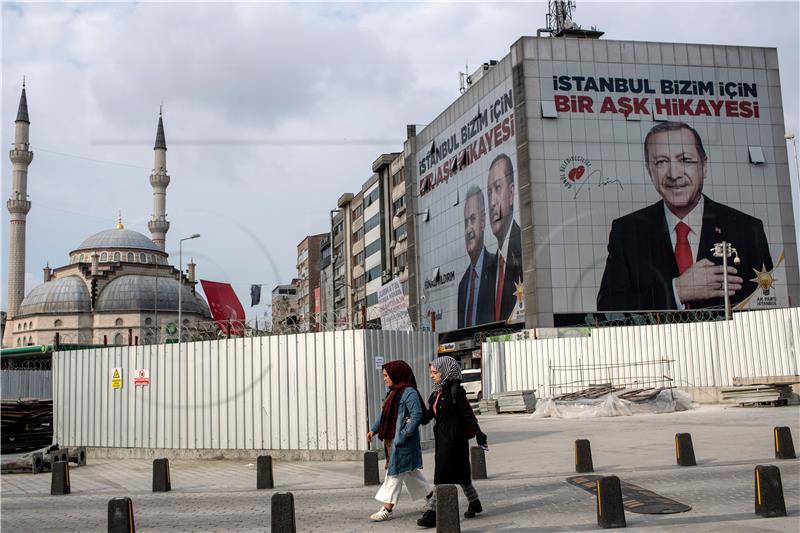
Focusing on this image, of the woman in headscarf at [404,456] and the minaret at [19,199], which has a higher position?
the minaret at [19,199]

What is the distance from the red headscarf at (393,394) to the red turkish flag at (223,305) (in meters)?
8.51

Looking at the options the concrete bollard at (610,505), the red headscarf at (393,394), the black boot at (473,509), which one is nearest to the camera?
the concrete bollard at (610,505)

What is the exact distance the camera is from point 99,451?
20406 millimetres

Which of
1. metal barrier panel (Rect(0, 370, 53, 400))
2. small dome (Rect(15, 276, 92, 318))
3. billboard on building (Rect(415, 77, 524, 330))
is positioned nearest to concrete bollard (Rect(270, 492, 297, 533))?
metal barrier panel (Rect(0, 370, 53, 400))

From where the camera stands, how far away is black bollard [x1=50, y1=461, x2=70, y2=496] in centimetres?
1402

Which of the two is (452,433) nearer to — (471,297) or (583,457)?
(583,457)

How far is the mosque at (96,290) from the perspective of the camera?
4569 inches

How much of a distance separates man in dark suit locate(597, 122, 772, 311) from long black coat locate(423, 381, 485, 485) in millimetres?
49386

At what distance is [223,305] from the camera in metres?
19.0

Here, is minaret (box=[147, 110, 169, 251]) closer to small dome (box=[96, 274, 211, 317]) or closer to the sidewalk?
small dome (box=[96, 274, 211, 317])

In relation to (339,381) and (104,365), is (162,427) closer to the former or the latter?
(104,365)

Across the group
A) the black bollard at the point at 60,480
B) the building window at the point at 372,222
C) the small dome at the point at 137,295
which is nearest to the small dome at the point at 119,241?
the small dome at the point at 137,295

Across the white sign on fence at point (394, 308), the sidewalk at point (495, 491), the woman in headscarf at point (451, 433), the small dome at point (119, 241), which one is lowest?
the sidewalk at point (495, 491)

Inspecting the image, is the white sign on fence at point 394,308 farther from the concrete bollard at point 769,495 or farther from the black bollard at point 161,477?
the concrete bollard at point 769,495
